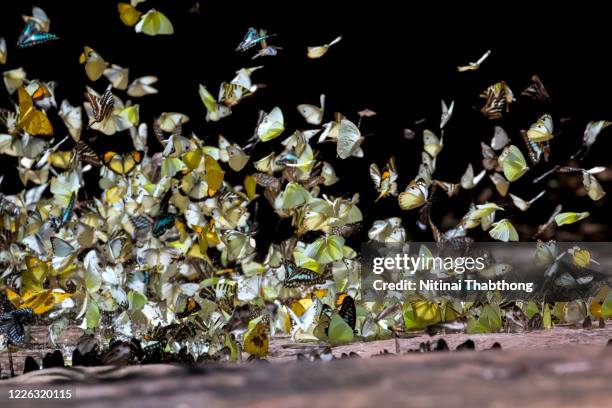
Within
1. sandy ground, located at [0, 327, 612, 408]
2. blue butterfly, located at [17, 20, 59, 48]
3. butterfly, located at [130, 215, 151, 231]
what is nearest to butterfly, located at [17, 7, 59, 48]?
blue butterfly, located at [17, 20, 59, 48]

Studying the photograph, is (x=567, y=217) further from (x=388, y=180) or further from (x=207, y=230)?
(x=207, y=230)

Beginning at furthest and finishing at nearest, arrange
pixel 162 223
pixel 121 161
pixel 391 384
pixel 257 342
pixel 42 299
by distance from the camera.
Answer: pixel 121 161, pixel 162 223, pixel 42 299, pixel 257 342, pixel 391 384

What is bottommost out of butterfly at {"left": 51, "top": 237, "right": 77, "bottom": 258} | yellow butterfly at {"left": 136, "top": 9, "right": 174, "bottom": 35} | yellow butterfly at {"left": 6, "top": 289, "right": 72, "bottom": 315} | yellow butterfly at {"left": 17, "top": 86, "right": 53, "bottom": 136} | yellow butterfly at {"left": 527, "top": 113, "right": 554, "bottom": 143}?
yellow butterfly at {"left": 6, "top": 289, "right": 72, "bottom": 315}

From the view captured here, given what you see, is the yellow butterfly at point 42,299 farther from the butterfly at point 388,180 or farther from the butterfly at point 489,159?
the butterfly at point 489,159

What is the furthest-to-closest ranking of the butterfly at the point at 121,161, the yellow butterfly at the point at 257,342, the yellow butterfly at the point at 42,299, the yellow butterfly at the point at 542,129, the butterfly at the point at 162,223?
the butterfly at the point at 121,161 < the butterfly at the point at 162,223 < the yellow butterfly at the point at 542,129 < the yellow butterfly at the point at 42,299 < the yellow butterfly at the point at 257,342

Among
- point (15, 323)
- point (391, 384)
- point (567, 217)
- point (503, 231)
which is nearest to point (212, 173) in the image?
point (15, 323)

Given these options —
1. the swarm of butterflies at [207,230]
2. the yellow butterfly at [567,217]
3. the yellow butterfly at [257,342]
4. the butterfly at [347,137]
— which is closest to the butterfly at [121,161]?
the swarm of butterflies at [207,230]

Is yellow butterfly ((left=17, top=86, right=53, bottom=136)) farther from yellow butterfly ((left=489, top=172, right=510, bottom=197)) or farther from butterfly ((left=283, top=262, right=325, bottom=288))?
yellow butterfly ((left=489, top=172, right=510, bottom=197))
